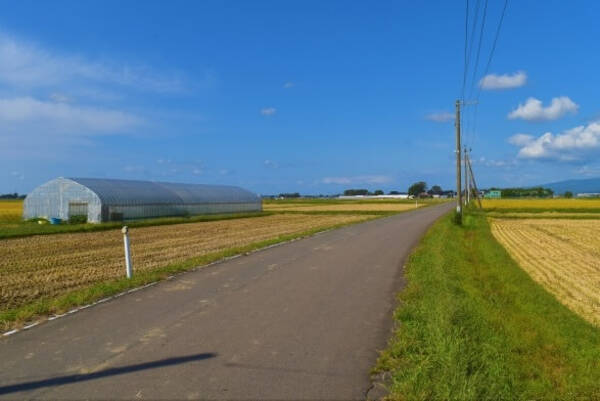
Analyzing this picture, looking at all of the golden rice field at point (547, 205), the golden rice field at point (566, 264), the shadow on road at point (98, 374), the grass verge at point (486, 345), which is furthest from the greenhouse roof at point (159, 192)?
the golden rice field at point (547, 205)

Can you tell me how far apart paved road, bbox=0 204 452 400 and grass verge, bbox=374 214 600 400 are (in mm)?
422

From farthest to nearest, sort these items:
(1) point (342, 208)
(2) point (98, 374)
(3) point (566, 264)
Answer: (1) point (342, 208)
(3) point (566, 264)
(2) point (98, 374)

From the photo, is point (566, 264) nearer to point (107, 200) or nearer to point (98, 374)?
point (98, 374)

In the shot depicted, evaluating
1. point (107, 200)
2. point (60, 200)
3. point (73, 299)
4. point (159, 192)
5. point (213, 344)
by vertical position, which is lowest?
point (213, 344)

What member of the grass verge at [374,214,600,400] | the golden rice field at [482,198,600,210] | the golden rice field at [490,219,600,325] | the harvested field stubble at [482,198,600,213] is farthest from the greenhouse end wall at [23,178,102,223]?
the golden rice field at [482,198,600,210]

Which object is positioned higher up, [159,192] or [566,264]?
[159,192]

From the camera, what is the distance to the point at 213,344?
5938mm

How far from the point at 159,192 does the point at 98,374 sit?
40.9m

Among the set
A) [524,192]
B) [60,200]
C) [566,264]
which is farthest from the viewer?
[524,192]

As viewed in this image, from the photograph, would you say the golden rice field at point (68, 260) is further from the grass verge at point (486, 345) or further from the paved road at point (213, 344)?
the grass verge at point (486, 345)

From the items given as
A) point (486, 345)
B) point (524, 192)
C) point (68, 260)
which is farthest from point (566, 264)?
point (524, 192)

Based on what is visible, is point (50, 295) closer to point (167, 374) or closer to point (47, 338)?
point (47, 338)

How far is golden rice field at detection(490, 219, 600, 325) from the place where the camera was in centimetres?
990

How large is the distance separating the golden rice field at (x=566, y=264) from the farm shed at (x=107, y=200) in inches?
1096
